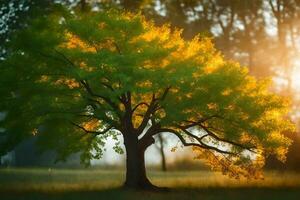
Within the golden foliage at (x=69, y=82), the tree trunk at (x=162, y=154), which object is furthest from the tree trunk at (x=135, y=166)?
the tree trunk at (x=162, y=154)

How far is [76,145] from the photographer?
34.3 meters

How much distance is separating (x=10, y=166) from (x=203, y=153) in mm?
36650

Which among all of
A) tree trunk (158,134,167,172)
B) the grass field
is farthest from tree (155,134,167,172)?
the grass field

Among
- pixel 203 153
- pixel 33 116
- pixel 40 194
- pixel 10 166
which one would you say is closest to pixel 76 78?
pixel 33 116

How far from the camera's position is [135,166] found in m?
33.8

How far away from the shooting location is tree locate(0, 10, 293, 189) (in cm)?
3014

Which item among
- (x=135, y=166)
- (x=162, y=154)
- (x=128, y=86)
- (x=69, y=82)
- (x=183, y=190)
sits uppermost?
(x=69, y=82)

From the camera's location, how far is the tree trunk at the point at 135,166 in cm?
3372

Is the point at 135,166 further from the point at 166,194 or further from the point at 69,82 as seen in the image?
the point at 69,82

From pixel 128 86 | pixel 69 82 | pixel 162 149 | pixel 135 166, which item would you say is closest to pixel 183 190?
pixel 135 166

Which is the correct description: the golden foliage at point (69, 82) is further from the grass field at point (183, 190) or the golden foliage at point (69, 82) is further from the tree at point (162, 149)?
the tree at point (162, 149)

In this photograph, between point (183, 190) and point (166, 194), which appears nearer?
point (166, 194)

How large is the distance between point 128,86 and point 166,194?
5.86 meters

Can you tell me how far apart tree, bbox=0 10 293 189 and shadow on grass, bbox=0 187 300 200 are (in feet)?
5.27
